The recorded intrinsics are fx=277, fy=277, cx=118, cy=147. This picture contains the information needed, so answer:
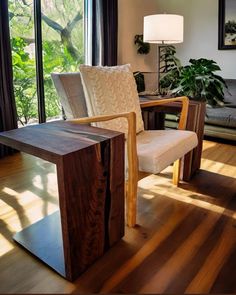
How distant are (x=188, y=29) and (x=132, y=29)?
31.8 inches

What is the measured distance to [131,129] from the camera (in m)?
1.46

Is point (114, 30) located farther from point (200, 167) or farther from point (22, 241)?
point (22, 241)

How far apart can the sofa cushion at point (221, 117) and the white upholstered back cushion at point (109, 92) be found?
139 centimetres

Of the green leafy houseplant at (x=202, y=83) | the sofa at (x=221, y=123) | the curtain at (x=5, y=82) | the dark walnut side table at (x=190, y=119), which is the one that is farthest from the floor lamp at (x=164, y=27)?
the curtain at (x=5, y=82)

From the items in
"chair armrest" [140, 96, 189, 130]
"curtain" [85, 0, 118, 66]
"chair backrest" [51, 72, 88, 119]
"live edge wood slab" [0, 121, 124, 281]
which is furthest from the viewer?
"curtain" [85, 0, 118, 66]

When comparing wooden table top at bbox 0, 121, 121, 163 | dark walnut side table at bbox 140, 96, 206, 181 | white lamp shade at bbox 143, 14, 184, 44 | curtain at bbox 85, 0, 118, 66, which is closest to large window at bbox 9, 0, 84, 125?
curtain at bbox 85, 0, 118, 66

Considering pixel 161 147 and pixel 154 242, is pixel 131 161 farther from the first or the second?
pixel 154 242

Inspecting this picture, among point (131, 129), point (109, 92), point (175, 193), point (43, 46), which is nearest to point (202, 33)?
point (43, 46)

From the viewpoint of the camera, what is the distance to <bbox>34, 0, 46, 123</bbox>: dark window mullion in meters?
2.94

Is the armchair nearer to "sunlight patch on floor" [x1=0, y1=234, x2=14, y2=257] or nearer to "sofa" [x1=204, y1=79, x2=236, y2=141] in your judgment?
"sunlight patch on floor" [x1=0, y1=234, x2=14, y2=257]

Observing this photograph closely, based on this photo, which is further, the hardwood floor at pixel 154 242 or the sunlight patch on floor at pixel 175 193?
the sunlight patch on floor at pixel 175 193

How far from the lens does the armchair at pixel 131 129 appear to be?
1.50 metres

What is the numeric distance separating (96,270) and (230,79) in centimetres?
321

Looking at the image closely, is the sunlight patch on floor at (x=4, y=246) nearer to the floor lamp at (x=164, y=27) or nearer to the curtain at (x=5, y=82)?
the curtain at (x=5, y=82)
